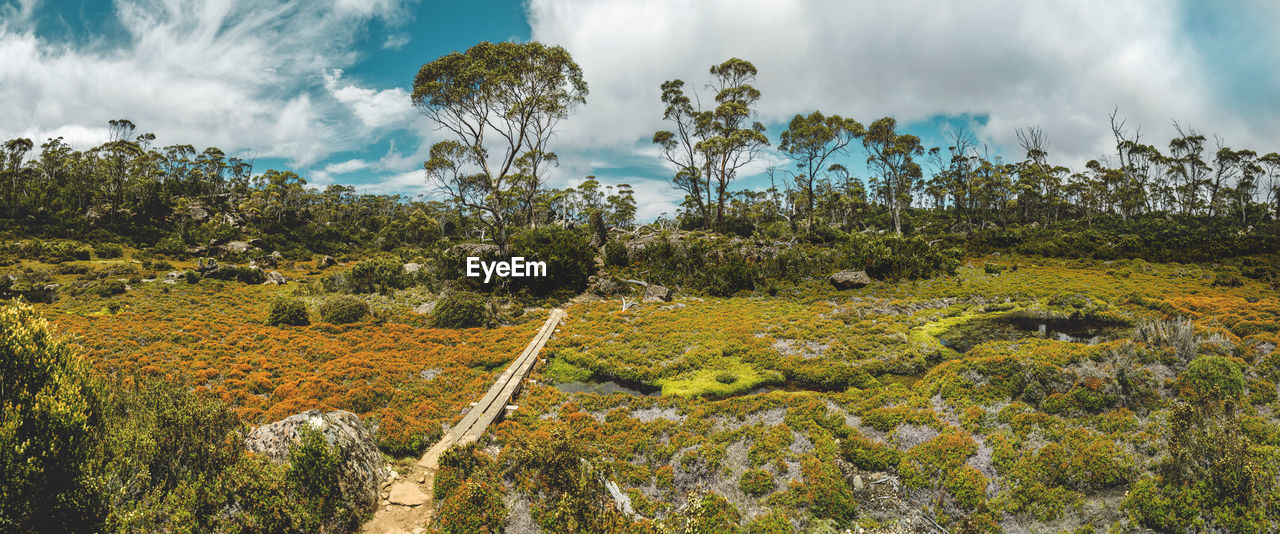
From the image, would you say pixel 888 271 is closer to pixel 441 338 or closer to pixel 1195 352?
pixel 1195 352

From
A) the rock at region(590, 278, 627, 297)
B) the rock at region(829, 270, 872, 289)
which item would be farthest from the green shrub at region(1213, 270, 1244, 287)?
the rock at region(590, 278, 627, 297)

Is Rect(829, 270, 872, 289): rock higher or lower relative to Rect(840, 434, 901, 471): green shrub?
higher

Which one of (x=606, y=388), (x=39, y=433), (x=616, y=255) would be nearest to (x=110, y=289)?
(x=39, y=433)

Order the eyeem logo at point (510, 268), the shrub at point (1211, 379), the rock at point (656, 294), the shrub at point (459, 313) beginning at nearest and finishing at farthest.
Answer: the shrub at point (1211, 379), the shrub at point (459, 313), the rock at point (656, 294), the eyeem logo at point (510, 268)

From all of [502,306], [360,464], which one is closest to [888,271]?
[502,306]

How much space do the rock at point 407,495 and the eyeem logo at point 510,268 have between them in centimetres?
1883

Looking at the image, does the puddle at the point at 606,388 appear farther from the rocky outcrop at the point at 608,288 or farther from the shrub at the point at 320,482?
the rocky outcrop at the point at 608,288

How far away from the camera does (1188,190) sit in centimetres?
7588

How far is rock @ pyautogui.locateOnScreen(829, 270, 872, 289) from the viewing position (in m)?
28.1

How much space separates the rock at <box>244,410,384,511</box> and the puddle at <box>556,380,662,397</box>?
611cm

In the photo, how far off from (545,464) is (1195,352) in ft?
51.2

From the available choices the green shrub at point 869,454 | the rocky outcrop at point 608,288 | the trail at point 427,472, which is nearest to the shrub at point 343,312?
the trail at point 427,472

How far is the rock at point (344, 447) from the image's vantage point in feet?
28.8

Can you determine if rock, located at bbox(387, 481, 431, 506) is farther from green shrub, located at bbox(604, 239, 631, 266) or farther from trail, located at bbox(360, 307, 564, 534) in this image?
green shrub, located at bbox(604, 239, 631, 266)
